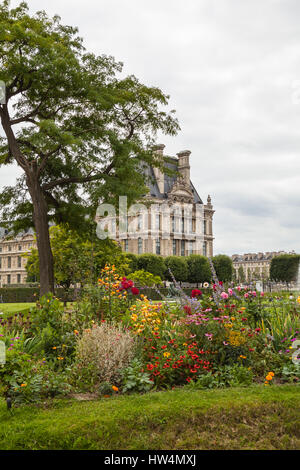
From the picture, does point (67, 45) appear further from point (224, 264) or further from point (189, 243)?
point (189, 243)

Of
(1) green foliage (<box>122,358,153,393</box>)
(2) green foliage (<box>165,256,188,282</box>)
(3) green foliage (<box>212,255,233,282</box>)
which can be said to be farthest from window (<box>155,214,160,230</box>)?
(1) green foliage (<box>122,358,153,393</box>)

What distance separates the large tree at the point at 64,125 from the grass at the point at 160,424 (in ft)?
31.1

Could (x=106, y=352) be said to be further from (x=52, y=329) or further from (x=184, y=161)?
(x=184, y=161)

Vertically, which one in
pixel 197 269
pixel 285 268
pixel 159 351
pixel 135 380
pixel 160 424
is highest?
pixel 285 268

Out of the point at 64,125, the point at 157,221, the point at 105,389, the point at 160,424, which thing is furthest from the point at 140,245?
the point at 160,424

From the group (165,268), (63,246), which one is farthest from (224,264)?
(63,246)

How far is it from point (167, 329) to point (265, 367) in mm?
1688

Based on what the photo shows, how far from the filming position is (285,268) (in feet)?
222

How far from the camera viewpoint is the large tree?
13.6m

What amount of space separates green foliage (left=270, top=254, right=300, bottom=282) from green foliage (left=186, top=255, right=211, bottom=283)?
619 inches

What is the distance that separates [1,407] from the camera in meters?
4.82

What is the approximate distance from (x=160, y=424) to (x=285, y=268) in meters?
66.6
